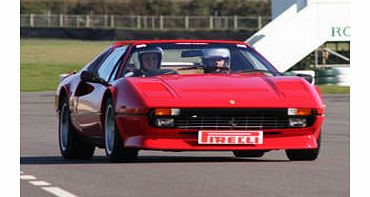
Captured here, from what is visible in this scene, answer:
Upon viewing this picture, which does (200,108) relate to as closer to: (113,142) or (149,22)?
(113,142)

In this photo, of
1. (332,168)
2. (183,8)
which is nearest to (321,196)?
(332,168)

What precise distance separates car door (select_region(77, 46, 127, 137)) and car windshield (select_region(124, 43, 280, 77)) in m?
0.27

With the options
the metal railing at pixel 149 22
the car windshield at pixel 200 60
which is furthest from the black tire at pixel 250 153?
the metal railing at pixel 149 22

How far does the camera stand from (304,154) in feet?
45.8

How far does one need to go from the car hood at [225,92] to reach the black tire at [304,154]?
1.62 feet

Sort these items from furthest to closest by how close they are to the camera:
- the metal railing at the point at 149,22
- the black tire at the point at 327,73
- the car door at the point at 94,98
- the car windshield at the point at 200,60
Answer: the metal railing at the point at 149,22 → the black tire at the point at 327,73 → the car windshield at the point at 200,60 → the car door at the point at 94,98

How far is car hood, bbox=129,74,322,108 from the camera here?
13297mm

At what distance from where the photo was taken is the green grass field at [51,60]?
43.9 m

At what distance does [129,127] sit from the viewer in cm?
1344

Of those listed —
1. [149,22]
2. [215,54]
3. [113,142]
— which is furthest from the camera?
[149,22]

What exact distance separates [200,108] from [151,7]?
316 feet

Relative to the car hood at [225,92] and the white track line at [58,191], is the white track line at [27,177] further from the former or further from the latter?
the car hood at [225,92]

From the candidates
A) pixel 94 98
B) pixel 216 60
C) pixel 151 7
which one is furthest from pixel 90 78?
pixel 151 7

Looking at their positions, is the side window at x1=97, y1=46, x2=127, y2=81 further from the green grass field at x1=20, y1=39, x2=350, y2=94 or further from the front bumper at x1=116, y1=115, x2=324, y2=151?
the green grass field at x1=20, y1=39, x2=350, y2=94
